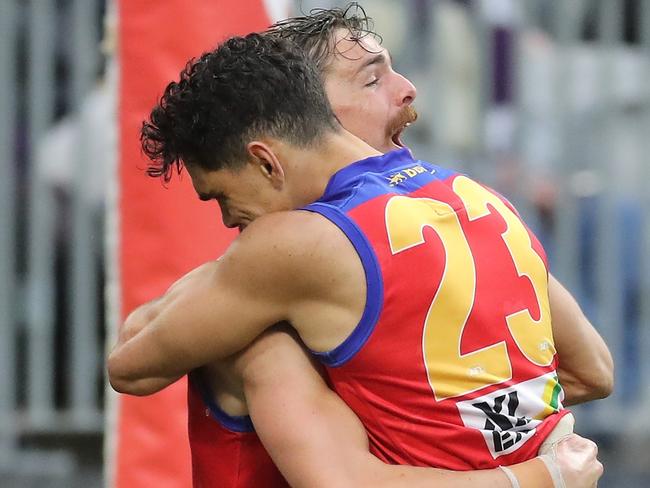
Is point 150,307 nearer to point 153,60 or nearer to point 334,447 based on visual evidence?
point 334,447

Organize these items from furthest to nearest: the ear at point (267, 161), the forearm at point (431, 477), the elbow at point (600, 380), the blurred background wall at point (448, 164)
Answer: the blurred background wall at point (448, 164) → the elbow at point (600, 380) → the ear at point (267, 161) → the forearm at point (431, 477)

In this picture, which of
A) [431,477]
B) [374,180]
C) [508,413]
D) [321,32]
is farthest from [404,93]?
[431,477]

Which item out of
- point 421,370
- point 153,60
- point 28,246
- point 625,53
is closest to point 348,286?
point 421,370

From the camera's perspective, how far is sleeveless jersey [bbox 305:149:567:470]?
238 centimetres

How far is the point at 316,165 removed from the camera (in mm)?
2520

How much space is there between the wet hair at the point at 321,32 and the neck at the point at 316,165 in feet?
0.90

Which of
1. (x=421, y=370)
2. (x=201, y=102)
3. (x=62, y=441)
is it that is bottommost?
(x=62, y=441)

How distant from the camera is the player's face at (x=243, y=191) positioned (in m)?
2.51

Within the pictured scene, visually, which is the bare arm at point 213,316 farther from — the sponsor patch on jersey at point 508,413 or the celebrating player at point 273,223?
the sponsor patch on jersey at point 508,413

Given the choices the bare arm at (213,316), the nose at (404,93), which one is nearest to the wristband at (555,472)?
the bare arm at (213,316)

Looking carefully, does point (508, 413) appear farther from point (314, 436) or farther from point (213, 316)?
point (213, 316)

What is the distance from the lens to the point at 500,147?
595 centimetres

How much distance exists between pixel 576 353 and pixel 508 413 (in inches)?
17.7

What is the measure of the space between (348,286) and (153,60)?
1.17 m
